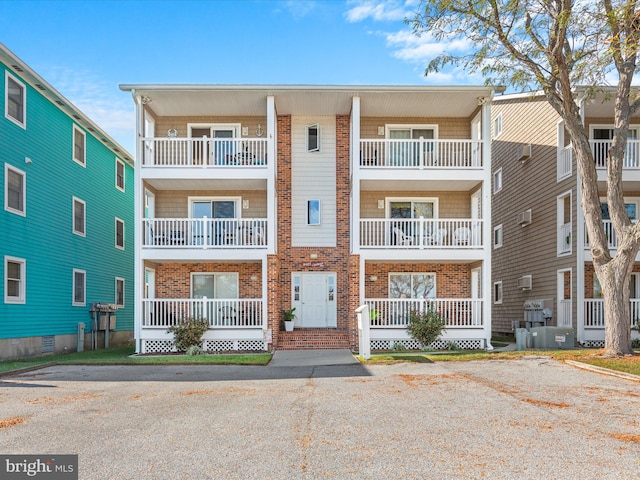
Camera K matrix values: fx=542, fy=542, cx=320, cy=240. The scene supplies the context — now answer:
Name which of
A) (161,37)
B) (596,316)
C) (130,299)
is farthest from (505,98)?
(130,299)

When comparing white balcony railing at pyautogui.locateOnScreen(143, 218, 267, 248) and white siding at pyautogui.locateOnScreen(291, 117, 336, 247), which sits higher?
white siding at pyautogui.locateOnScreen(291, 117, 336, 247)

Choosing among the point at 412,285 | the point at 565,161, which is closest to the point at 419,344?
the point at 412,285

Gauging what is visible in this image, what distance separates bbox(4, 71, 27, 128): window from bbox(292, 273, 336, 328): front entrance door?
9.56 metres

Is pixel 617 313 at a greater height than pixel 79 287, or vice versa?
pixel 79 287

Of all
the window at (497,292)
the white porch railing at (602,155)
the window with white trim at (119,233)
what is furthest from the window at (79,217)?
the window at (497,292)

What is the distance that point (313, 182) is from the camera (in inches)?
715

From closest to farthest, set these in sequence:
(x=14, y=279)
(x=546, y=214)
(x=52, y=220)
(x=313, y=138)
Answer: (x=14, y=279), (x=52, y=220), (x=313, y=138), (x=546, y=214)

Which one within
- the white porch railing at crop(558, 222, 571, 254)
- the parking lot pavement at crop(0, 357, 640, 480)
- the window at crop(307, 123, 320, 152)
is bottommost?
the parking lot pavement at crop(0, 357, 640, 480)

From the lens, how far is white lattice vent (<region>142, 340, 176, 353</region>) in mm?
15977

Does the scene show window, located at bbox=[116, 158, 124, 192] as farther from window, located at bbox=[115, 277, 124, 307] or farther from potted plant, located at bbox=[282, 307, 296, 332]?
potted plant, located at bbox=[282, 307, 296, 332]

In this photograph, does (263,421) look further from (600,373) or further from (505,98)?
(505,98)

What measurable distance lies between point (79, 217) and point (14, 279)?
4872 millimetres

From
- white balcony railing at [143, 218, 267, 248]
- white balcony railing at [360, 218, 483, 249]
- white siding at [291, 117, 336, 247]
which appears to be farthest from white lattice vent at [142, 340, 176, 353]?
white balcony railing at [360, 218, 483, 249]

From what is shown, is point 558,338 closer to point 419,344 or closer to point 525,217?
point 419,344
